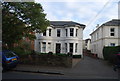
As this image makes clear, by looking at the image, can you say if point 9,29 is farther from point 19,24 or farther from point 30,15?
point 30,15

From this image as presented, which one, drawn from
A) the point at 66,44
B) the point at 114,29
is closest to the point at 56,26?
the point at 66,44

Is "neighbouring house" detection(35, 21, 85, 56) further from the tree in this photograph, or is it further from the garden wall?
the garden wall

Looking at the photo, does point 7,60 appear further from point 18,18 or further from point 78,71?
point 78,71

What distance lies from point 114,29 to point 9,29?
705 inches

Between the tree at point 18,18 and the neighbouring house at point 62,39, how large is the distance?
9.93 metres

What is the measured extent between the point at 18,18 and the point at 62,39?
12.4 m

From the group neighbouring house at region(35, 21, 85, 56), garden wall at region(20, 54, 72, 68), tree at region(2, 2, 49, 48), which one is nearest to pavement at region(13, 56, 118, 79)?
garden wall at region(20, 54, 72, 68)

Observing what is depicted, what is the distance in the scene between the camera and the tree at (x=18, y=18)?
11.7 m

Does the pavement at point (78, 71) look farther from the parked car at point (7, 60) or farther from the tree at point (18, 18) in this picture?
the tree at point (18, 18)

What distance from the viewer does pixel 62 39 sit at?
76.9 feet

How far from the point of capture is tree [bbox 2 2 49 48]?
11719 millimetres

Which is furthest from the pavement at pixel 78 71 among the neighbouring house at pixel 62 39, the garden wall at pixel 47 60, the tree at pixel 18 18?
the neighbouring house at pixel 62 39

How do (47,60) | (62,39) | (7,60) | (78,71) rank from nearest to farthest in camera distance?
(7,60) < (78,71) < (47,60) < (62,39)

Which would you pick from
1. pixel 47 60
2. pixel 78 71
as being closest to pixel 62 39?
pixel 47 60
